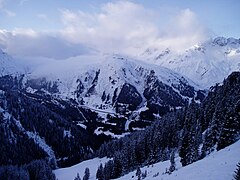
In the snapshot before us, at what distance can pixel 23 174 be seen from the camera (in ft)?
479

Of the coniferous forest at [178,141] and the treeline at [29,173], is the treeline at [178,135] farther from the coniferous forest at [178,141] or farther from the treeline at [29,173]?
the treeline at [29,173]

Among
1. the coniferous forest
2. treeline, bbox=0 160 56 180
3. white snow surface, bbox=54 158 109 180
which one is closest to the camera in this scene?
the coniferous forest

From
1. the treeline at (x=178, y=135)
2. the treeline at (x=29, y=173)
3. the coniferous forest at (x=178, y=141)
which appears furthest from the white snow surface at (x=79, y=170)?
the treeline at (x=178, y=135)

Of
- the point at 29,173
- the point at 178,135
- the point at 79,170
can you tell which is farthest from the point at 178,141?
the point at 29,173

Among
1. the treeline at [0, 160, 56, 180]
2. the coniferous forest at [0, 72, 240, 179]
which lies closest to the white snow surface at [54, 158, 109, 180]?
the coniferous forest at [0, 72, 240, 179]

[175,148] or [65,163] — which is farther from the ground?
[175,148]

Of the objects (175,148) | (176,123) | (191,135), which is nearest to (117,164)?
(175,148)

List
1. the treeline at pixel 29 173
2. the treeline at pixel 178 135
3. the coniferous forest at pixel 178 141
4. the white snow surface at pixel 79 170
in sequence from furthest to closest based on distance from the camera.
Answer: the treeline at pixel 29 173 → the white snow surface at pixel 79 170 → the treeline at pixel 178 135 → the coniferous forest at pixel 178 141

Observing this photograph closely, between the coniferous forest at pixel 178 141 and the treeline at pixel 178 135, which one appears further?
the treeline at pixel 178 135

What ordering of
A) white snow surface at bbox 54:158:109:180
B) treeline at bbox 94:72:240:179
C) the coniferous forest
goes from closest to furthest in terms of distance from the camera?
the coniferous forest
treeline at bbox 94:72:240:179
white snow surface at bbox 54:158:109:180

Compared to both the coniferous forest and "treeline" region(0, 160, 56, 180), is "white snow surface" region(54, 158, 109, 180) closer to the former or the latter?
the coniferous forest

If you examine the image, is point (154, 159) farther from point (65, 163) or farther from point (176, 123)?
point (65, 163)

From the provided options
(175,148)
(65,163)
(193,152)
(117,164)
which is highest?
(193,152)

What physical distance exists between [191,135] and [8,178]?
340ft
